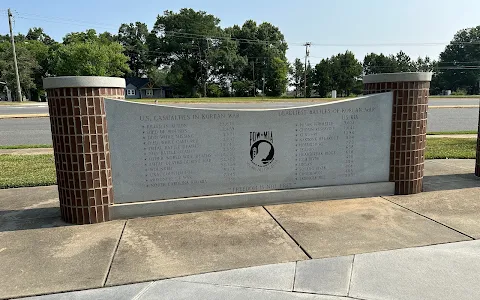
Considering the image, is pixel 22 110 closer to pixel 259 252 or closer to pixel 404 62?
pixel 259 252

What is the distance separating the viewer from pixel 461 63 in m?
86.6

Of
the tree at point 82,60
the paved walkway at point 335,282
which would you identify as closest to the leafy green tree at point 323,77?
the tree at point 82,60

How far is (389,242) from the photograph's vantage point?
357 centimetres

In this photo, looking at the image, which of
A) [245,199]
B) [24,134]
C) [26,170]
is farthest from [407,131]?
[24,134]

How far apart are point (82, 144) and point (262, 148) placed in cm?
227

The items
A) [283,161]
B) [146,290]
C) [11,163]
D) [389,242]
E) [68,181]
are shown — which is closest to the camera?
[146,290]

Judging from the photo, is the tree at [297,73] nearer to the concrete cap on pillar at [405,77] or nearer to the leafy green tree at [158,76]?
the leafy green tree at [158,76]

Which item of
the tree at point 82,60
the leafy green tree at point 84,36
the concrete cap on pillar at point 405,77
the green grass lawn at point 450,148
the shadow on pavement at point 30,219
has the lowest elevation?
the green grass lawn at point 450,148

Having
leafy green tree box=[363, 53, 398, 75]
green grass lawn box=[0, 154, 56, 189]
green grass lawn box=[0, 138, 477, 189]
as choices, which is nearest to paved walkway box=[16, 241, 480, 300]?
green grass lawn box=[0, 154, 56, 189]

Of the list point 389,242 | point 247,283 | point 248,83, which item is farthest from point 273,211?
point 248,83

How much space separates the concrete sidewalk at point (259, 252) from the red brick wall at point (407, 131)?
0.37m

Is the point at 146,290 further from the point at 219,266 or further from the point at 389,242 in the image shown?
the point at 389,242

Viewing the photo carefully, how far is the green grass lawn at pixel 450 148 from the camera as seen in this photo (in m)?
8.27

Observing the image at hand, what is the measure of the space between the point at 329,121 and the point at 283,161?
871 mm
